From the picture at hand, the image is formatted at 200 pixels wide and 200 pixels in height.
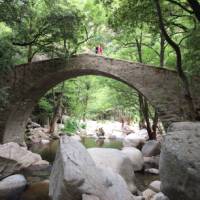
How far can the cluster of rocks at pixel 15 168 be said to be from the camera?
256 inches

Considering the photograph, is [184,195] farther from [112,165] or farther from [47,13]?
[47,13]

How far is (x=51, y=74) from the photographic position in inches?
478

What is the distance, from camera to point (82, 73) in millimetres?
12758

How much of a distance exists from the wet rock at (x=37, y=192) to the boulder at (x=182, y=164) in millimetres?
2890

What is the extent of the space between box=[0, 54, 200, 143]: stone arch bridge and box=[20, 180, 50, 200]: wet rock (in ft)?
11.5

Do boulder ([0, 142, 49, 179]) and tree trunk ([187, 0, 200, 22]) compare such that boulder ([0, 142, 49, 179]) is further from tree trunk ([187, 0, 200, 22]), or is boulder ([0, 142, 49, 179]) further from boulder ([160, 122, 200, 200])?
tree trunk ([187, 0, 200, 22])

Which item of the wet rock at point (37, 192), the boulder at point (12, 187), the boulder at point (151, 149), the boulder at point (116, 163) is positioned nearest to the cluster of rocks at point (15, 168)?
the boulder at point (12, 187)

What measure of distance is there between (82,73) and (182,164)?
894 centimetres

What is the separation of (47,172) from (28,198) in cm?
265

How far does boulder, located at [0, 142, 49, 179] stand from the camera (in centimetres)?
803

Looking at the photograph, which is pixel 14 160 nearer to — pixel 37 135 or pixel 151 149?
pixel 151 149

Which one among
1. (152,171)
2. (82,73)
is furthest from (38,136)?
(152,171)

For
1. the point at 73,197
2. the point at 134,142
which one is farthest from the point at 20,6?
the point at 134,142

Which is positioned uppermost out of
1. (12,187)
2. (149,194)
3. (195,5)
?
(195,5)
